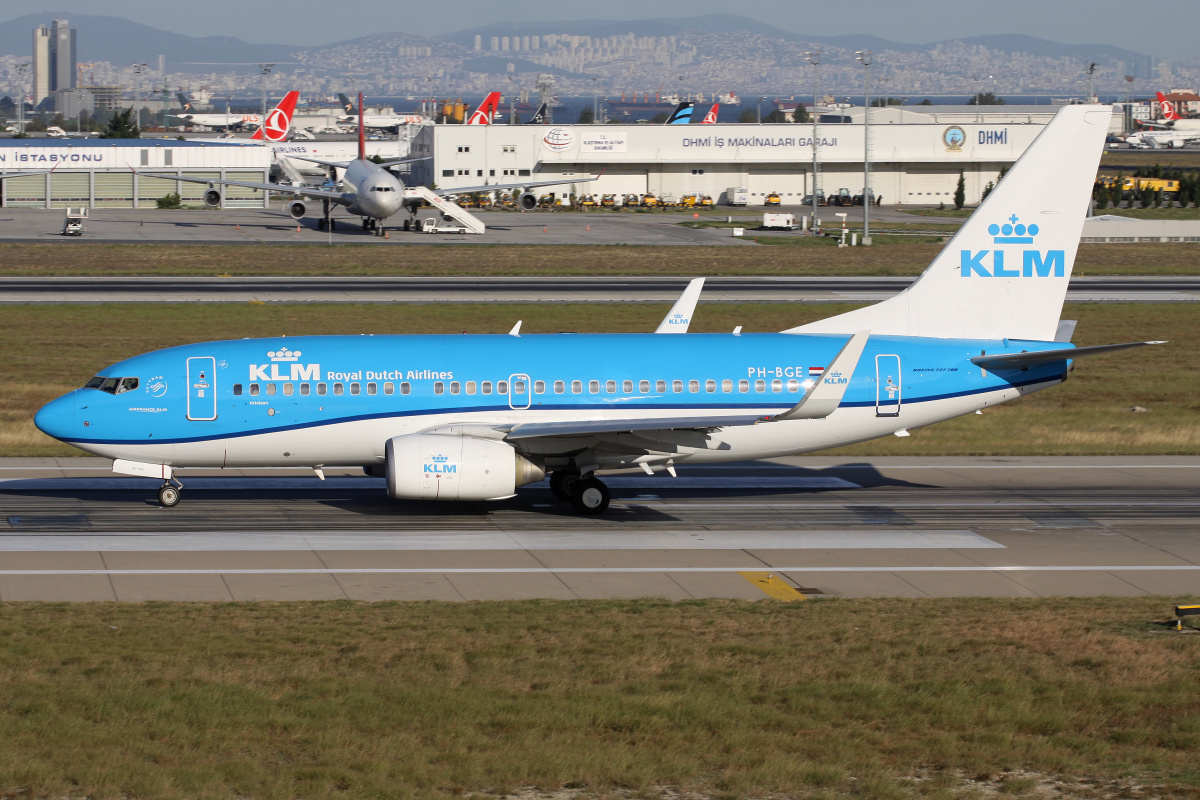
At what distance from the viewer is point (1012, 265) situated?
104 feet

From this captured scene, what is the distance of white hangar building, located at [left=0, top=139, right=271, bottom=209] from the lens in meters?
126

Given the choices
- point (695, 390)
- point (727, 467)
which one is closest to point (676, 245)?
point (727, 467)

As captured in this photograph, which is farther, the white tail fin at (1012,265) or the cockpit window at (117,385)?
the white tail fin at (1012,265)

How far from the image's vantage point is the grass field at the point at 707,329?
130 feet

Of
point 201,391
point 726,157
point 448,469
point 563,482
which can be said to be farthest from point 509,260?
point 726,157

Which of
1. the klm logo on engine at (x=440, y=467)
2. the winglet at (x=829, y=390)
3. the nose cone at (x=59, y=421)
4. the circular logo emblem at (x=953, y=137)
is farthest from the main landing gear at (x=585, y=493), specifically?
the circular logo emblem at (x=953, y=137)

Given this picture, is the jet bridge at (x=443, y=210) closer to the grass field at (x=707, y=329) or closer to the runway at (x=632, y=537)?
the grass field at (x=707, y=329)

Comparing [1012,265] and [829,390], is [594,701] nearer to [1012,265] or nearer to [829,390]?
[829,390]

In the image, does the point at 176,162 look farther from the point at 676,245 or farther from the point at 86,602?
the point at 86,602

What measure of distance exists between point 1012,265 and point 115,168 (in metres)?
114

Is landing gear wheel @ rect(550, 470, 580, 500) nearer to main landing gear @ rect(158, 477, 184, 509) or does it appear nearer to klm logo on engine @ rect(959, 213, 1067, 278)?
main landing gear @ rect(158, 477, 184, 509)

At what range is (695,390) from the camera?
29781 millimetres

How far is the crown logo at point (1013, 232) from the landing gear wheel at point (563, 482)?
11.9m

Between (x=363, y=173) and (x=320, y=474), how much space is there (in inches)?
3040
